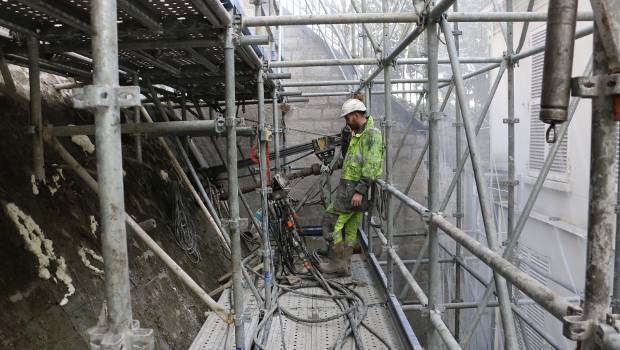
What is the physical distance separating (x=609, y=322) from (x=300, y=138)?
7.53 meters

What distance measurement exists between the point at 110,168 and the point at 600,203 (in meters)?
1.31

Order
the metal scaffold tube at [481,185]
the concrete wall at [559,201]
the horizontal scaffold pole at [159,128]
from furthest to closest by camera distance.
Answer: the concrete wall at [559,201] → the horizontal scaffold pole at [159,128] → the metal scaffold tube at [481,185]

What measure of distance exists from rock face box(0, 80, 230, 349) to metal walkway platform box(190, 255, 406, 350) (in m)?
0.22

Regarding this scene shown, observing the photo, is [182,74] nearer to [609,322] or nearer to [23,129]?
[23,129]

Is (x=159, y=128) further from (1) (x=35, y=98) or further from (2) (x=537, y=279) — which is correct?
(2) (x=537, y=279)

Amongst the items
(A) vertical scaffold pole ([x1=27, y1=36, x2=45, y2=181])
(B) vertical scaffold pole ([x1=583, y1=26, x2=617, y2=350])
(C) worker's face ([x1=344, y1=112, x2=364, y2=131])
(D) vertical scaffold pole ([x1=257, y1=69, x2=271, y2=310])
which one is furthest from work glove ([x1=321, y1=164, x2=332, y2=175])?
(B) vertical scaffold pole ([x1=583, y1=26, x2=617, y2=350])

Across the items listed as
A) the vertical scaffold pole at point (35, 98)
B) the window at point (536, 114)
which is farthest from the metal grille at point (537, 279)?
the vertical scaffold pole at point (35, 98)

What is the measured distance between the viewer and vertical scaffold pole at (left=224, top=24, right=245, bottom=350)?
2758 millimetres

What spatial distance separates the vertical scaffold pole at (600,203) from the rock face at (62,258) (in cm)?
253

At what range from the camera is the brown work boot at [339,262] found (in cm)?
522

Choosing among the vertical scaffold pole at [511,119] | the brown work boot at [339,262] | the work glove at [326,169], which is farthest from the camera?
the work glove at [326,169]

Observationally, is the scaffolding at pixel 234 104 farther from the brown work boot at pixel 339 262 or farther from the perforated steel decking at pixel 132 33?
the brown work boot at pixel 339 262

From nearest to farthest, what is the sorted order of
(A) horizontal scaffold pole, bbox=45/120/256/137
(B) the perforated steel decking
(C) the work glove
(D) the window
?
1. (B) the perforated steel decking
2. (A) horizontal scaffold pole, bbox=45/120/256/137
3. (D) the window
4. (C) the work glove

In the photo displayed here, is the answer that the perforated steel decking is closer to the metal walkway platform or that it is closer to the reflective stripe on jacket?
the reflective stripe on jacket
